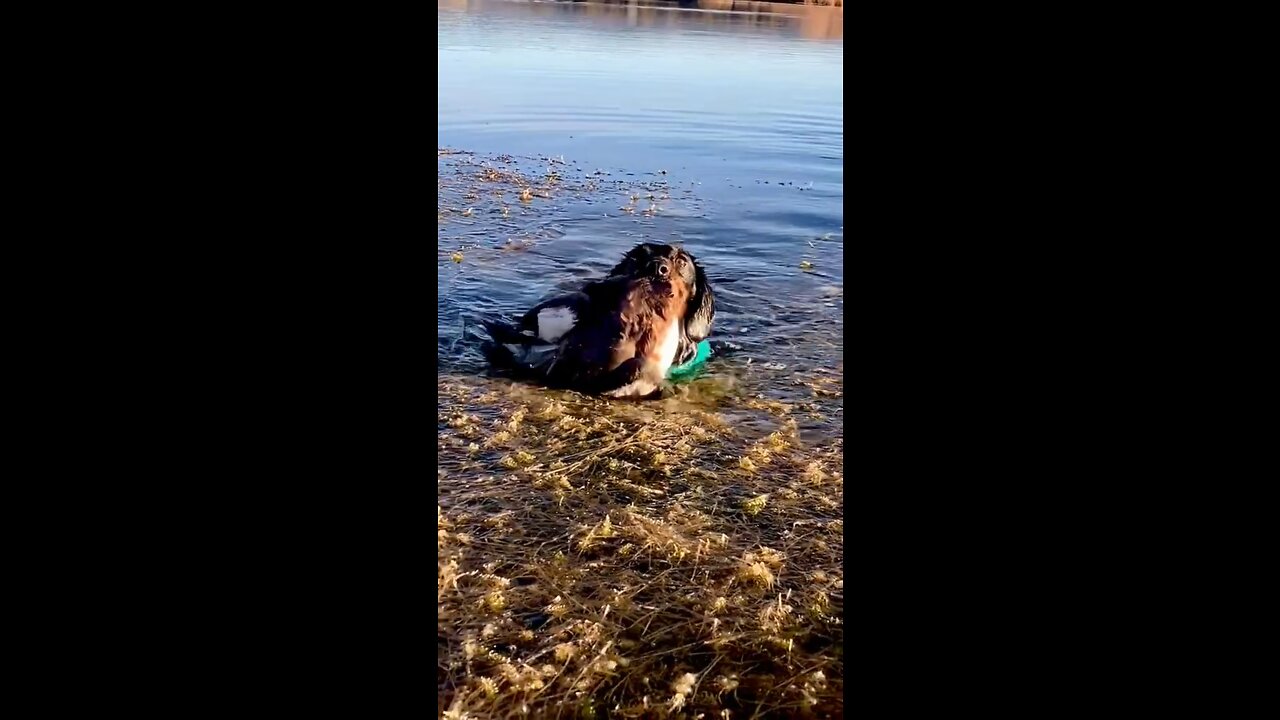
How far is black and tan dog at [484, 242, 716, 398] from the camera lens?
3.77m

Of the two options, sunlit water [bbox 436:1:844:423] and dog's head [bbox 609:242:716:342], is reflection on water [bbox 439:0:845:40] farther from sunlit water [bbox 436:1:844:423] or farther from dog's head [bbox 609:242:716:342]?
dog's head [bbox 609:242:716:342]

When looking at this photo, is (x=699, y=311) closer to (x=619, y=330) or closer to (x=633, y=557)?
(x=619, y=330)

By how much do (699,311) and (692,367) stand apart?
0.25 metres

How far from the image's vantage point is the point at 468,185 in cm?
620

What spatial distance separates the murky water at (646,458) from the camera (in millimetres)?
2299

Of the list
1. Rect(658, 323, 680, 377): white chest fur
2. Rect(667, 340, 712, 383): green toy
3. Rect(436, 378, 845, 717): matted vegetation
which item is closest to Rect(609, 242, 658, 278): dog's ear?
Rect(658, 323, 680, 377): white chest fur

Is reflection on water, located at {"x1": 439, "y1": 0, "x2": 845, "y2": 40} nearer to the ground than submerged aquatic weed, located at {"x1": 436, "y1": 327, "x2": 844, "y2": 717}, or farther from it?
farther from it

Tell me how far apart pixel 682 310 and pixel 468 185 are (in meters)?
2.70

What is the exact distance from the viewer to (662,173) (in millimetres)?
6727

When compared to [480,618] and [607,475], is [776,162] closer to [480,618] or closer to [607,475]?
[607,475]

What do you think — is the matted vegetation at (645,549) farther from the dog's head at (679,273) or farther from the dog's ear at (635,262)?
the dog's ear at (635,262)

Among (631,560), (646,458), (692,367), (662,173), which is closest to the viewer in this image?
(631,560)

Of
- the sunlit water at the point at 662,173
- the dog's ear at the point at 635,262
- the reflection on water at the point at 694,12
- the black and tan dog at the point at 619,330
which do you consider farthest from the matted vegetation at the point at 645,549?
the reflection on water at the point at 694,12

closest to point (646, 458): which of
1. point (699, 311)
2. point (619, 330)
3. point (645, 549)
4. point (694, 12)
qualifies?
point (645, 549)
